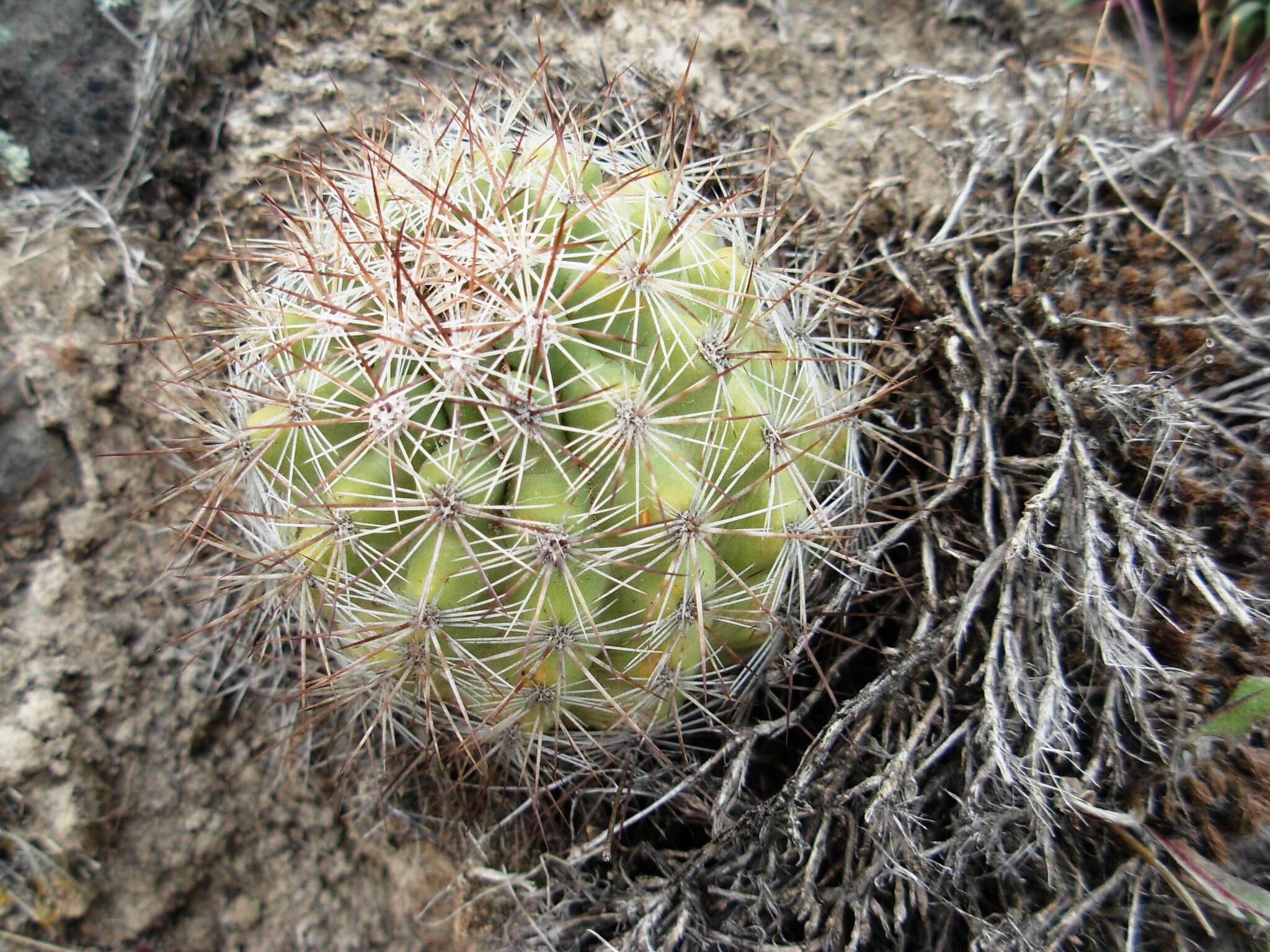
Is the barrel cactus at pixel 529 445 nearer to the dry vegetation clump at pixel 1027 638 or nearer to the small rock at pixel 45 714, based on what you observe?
the dry vegetation clump at pixel 1027 638

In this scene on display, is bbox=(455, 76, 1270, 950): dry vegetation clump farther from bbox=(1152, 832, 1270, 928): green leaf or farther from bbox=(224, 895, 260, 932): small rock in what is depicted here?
bbox=(224, 895, 260, 932): small rock


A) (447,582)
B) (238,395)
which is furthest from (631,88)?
(447,582)

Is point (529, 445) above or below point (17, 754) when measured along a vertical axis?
above

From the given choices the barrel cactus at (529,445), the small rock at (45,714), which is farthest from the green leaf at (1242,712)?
the small rock at (45,714)

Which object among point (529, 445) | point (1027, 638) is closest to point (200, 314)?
point (529, 445)

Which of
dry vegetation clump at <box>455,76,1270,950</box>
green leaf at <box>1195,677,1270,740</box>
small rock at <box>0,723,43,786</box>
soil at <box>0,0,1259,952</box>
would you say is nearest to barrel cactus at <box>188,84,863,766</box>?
dry vegetation clump at <box>455,76,1270,950</box>

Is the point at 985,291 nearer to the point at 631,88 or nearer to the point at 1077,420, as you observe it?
the point at 1077,420

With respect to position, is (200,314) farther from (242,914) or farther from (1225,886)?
(1225,886)
